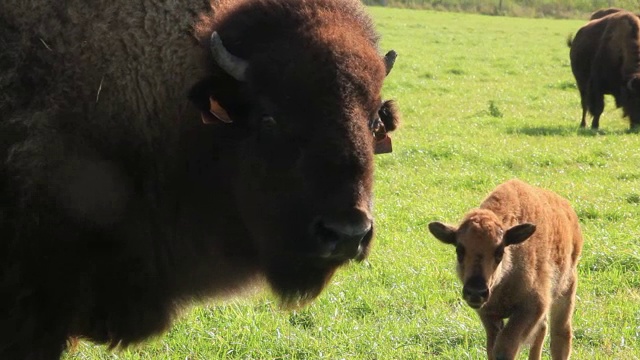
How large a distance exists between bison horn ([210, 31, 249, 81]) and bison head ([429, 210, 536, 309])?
5.96 ft

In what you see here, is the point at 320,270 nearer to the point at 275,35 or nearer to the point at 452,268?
the point at 275,35

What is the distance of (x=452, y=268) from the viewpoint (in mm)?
7055

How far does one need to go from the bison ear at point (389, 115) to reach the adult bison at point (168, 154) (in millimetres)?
232

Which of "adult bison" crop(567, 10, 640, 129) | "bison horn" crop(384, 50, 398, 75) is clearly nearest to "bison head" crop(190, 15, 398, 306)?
"bison horn" crop(384, 50, 398, 75)

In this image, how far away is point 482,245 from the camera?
5121mm

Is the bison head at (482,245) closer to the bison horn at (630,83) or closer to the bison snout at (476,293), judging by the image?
the bison snout at (476,293)

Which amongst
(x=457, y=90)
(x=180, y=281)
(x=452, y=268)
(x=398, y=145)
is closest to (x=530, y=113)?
(x=457, y=90)

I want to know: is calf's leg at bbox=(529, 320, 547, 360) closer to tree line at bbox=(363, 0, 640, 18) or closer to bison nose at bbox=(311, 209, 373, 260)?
bison nose at bbox=(311, 209, 373, 260)

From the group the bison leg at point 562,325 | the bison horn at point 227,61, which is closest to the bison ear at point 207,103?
the bison horn at point 227,61

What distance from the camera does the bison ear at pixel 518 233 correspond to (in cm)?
513

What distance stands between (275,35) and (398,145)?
9141mm

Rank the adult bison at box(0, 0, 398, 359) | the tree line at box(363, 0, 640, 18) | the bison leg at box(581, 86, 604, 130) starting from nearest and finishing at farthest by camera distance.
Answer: the adult bison at box(0, 0, 398, 359)
the bison leg at box(581, 86, 604, 130)
the tree line at box(363, 0, 640, 18)

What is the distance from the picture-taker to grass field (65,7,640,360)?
5484mm

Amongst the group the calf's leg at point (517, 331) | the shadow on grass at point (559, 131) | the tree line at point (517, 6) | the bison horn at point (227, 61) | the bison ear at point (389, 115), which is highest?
the bison horn at point (227, 61)
